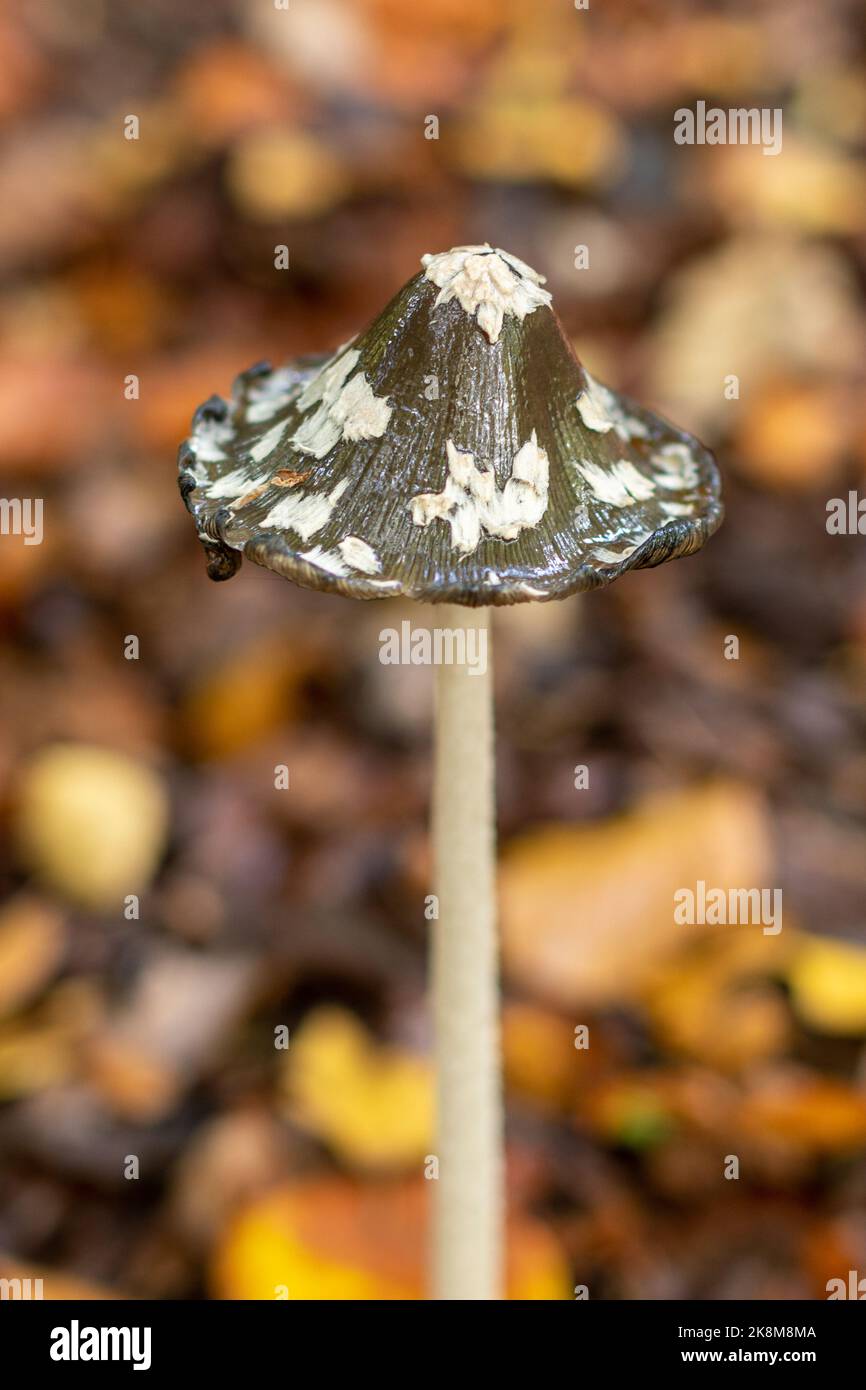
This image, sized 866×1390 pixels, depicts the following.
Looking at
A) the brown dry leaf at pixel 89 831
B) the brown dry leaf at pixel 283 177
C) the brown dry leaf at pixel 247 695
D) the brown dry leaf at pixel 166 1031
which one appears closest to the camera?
the brown dry leaf at pixel 166 1031

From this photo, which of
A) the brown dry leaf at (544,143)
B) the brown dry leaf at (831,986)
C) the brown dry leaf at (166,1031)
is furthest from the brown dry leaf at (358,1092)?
the brown dry leaf at (544,143)

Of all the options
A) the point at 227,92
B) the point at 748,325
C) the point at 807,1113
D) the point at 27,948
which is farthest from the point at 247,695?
the point at 227,92

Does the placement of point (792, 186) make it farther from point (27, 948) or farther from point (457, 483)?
point (457, 483)

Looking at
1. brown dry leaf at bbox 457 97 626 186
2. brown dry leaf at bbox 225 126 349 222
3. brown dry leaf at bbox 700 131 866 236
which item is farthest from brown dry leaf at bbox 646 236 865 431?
brown dry leaf at bbox 225 126 349 222

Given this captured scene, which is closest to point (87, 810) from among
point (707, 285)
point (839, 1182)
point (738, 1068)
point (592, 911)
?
point (592, 911)

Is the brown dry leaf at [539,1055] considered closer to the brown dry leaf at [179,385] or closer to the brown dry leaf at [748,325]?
the brown dry leaf at [748,325]
